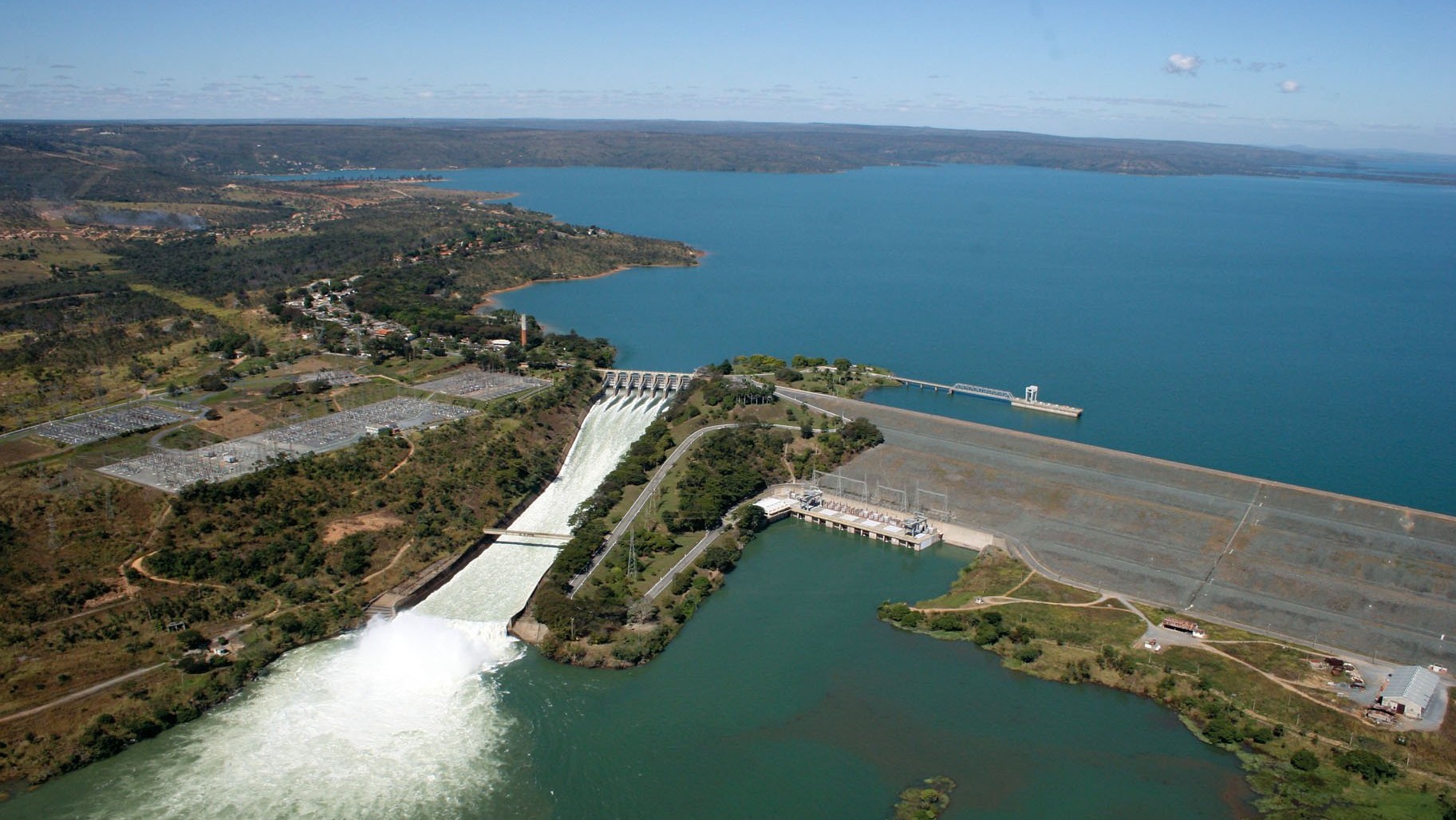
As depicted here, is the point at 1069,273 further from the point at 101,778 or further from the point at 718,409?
the point at 101,778

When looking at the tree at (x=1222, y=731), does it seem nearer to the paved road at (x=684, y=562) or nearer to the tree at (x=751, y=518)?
the paved road at (x=684, y=562)

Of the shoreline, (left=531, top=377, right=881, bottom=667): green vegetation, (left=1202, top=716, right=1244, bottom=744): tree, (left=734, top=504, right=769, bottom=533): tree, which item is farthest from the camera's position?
the shoreline

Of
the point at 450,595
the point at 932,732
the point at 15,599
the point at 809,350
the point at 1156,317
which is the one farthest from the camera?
the point at 1156,317

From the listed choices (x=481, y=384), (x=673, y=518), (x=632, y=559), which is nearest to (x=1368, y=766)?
(x=632, y=559)

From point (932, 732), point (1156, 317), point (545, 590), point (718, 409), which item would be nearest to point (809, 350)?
point (718, 409)

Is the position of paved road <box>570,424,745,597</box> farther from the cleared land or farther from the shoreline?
the shoreline

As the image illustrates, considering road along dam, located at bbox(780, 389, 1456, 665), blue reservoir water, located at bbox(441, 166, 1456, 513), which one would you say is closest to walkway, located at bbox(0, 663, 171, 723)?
road along dam, located at bbox(780, 389, 1456, 665)
